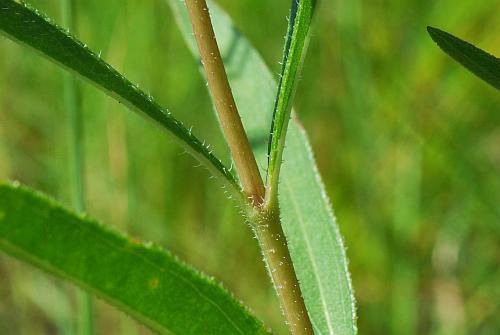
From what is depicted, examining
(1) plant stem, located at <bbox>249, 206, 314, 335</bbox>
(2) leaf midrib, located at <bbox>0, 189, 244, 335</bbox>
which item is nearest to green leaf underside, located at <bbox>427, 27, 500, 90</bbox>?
(1) plant stem, located at <bbox>249, 206, 314, 335</bbox>

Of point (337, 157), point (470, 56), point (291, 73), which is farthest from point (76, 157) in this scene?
point (337, 157)

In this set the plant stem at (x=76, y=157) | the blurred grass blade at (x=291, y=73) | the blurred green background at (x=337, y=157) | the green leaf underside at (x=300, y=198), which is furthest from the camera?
the blurred green background at (x=337, y=157)

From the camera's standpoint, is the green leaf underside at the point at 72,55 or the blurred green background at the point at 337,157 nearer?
the green leaf underside at the point at 72,55

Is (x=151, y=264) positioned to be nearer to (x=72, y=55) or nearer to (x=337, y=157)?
(x=72, y=55)

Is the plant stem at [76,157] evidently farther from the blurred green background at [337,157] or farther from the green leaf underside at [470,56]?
the blurred green background at [337,157]

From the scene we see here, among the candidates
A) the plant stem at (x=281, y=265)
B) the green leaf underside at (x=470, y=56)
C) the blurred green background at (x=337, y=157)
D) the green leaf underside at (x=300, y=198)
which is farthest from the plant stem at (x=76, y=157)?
the blurred green background at (x=337, y=157)

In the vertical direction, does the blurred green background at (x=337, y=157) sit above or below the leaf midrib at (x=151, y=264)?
above
